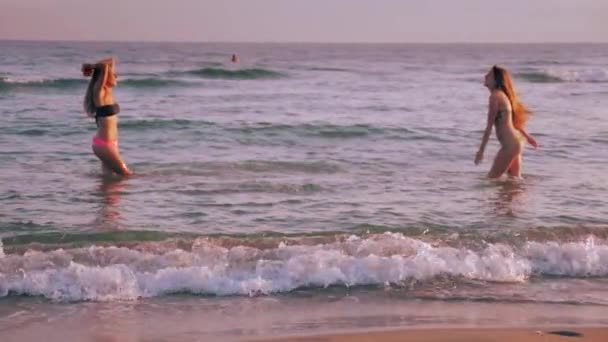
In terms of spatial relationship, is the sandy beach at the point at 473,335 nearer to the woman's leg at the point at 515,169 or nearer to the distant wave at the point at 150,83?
the woman's leg at the point at 515,169

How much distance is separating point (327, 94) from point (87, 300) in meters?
22.0

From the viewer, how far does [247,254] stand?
771cm

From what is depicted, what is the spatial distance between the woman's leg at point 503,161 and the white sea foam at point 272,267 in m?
3.24

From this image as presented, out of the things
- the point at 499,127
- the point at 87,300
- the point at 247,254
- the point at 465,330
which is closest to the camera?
the point at 465,330

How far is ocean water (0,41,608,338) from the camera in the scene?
7031 mm

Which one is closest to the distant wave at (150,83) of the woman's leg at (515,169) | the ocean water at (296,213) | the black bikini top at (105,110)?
the ocean water at (296,213)

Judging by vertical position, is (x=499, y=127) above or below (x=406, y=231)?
above

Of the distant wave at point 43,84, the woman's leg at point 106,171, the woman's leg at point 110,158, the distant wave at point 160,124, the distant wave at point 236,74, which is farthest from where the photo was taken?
the distant wave at point 236,74

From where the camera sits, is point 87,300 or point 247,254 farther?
point 247,254

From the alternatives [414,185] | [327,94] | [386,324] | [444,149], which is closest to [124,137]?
[444,149]

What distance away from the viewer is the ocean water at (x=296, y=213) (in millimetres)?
7031

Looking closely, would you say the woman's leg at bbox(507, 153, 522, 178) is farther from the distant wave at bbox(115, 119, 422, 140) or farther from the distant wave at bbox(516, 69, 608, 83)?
the distant wave at bbox(516, 69, 608, 83)

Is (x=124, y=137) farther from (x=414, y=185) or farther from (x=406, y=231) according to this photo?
(x=406, y=231)

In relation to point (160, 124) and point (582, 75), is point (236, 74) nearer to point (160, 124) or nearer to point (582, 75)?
point (582, 75)
